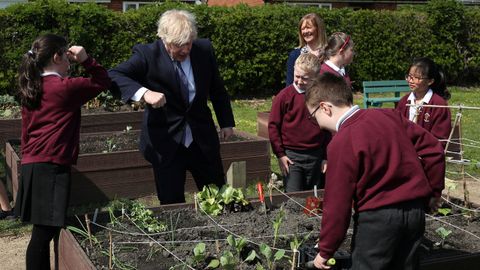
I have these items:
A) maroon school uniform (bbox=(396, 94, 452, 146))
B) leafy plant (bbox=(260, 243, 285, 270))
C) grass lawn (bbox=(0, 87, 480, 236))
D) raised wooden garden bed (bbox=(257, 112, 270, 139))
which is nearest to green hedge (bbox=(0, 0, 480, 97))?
grass lawn (bbox=(0, 87, 480, 236))

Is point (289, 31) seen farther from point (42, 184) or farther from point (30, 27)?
point (42, 184)

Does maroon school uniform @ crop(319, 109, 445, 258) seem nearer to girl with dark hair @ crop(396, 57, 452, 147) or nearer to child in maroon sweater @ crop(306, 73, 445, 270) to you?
child in maroon sweater @ crop(306, 73, 445, 270)

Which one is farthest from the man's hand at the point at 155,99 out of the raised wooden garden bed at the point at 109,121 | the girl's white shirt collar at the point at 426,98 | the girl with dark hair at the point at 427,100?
the raised wooden garden bed at the point at 109,121

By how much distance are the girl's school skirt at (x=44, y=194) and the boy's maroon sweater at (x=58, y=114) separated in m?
0.06

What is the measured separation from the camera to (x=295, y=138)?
15.8 ft

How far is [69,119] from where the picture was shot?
385 cm

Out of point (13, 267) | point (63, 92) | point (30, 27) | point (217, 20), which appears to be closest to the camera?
point (63, 92)

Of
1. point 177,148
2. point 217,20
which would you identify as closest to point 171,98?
point 177,148

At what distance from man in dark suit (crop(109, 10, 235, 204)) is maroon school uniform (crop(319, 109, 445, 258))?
1469 mm

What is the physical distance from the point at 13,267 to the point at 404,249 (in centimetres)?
303

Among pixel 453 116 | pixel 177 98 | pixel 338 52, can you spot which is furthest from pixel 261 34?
pixel 177 98

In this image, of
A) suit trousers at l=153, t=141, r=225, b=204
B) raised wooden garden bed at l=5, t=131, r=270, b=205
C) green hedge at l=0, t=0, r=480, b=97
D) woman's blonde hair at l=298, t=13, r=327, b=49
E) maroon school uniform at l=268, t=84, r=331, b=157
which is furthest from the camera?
green hedge at l=0, t=0, r=480, b=97

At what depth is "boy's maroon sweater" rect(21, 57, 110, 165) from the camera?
150 inches

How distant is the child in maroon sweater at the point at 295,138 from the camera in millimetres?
4762
